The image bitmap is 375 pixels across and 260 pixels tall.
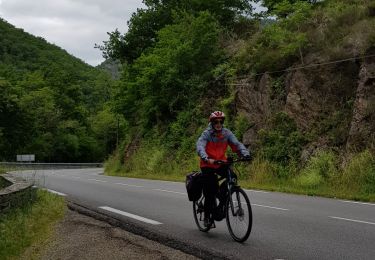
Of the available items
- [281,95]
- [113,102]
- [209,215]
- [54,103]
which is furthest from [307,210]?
[54,103]

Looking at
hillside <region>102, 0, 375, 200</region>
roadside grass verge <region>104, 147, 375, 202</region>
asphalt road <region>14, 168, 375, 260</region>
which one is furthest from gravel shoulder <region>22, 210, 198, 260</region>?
hillside <region>102, 0, 375, 200</region>

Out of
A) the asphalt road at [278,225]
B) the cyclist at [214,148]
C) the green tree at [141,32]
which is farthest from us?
the green tree at [141,32]

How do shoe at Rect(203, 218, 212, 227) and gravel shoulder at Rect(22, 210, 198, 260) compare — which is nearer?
gravel shoulder at Rect(22, 210, 198, 260)

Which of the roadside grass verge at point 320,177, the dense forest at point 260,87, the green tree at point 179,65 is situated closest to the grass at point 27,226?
the roadside grass verge at point 320,177

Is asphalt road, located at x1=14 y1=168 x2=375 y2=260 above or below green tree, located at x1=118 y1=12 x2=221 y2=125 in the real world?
below

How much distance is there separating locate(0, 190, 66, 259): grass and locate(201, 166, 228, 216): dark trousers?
8.59ft

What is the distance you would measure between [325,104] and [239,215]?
13.2 metres

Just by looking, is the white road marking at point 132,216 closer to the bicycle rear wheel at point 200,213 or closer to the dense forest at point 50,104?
the bicycle rear wheel at point 200,213

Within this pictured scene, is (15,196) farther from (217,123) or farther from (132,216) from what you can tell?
(217,123)

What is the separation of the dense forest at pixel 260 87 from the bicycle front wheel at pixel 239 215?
25.1 ft

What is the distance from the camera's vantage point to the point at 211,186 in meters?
7.98

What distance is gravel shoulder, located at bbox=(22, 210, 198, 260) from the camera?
6.60 metres

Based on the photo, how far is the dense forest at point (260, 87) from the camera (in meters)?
17.9

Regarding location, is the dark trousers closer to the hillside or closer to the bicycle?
the bicycle
